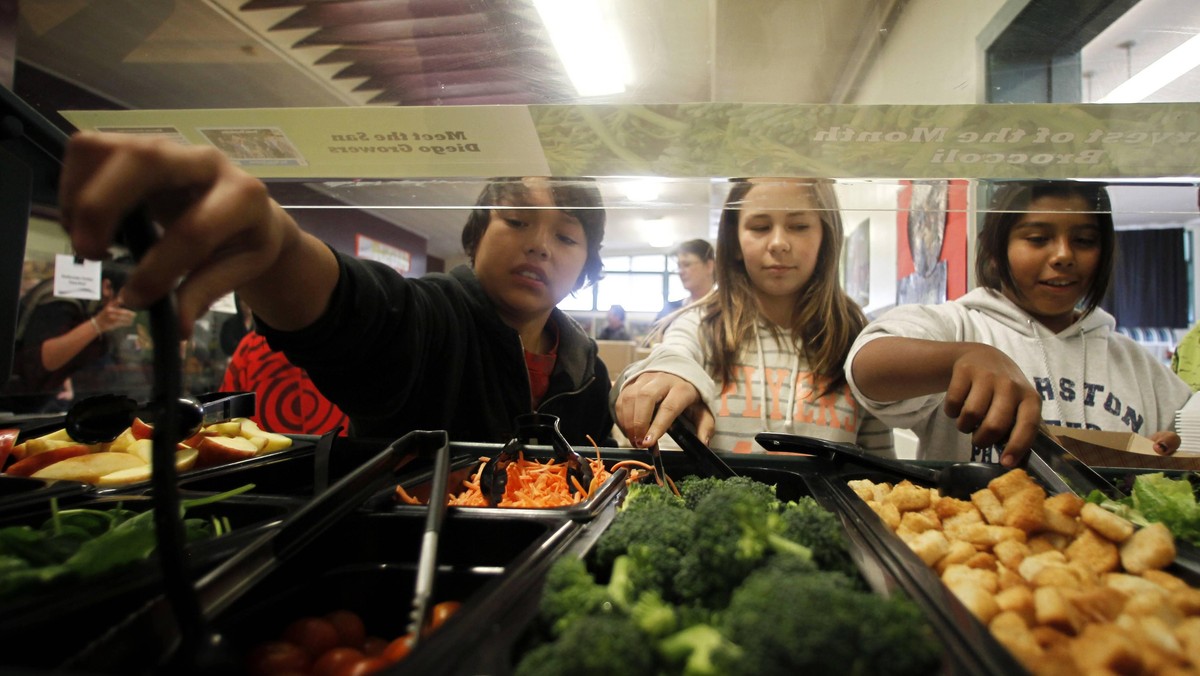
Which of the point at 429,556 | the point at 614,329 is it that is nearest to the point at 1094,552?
the point at 429,556

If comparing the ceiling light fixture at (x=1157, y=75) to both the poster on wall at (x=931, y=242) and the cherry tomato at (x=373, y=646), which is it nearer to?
the poster on wall at (x=931, y=242)

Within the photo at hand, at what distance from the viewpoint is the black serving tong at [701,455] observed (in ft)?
3.46

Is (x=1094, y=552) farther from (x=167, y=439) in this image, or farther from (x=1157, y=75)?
(x=167, y=439)

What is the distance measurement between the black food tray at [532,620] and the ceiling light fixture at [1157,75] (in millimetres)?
892

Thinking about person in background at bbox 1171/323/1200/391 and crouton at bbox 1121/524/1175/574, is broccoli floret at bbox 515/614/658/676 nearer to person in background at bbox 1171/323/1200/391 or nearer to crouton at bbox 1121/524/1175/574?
crouton at bbox 1121/524/1175/574

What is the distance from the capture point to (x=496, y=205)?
3.80ft

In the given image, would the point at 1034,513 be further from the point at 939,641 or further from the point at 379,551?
the point at 379,551

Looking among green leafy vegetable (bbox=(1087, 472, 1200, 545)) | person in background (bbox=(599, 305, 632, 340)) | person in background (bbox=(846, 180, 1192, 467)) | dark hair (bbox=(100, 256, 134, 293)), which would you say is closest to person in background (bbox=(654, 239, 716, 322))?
person in background (bbox=(599, 305, 632, 340))

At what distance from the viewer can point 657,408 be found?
126 cm

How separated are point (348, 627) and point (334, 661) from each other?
11 cm

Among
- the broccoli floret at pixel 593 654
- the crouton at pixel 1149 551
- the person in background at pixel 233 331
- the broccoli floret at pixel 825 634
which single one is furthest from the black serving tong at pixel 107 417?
the person in background at pixel 233 331

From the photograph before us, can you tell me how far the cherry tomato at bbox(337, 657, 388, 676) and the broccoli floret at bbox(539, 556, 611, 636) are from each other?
0.19 m

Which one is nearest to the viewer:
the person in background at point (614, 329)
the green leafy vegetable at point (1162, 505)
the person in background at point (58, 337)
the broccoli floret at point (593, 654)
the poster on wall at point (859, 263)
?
the broccoli floret at point (593, 654)

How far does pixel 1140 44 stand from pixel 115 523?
1.91m
